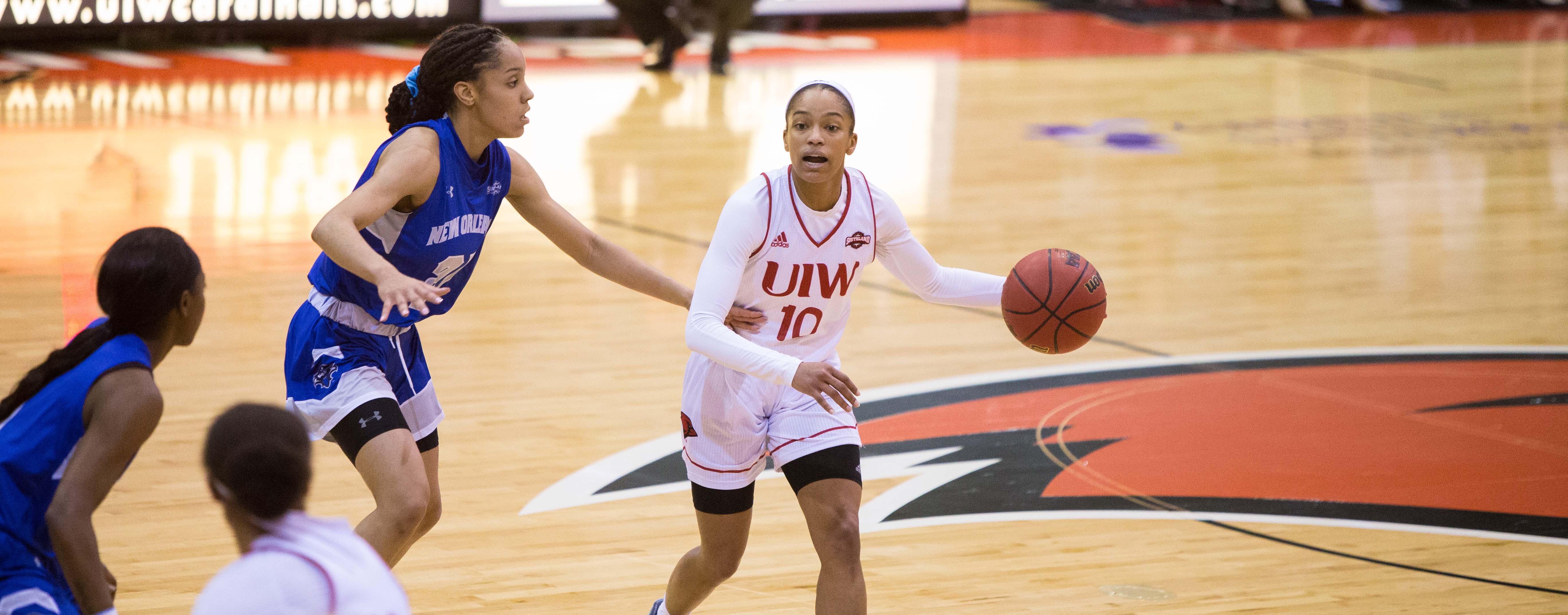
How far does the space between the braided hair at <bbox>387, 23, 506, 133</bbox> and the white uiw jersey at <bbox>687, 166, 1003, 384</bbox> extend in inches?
26.0

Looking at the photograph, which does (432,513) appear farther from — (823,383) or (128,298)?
(128,298)

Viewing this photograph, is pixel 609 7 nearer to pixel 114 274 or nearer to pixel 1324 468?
pixel 1324 468

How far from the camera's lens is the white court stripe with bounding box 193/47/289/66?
13656 mm

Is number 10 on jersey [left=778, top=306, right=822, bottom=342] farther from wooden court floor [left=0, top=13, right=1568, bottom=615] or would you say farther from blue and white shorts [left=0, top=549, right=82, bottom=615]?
blue and white shorts [left=0, top=549, right=82, bottom=615]

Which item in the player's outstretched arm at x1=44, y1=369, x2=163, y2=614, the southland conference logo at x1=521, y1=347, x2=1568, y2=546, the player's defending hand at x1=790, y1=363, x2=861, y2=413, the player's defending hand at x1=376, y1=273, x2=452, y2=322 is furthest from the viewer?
the southland conference logo at x1=521, y1=347, x2=1568, y2=546

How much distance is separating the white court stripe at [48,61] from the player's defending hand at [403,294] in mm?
10977

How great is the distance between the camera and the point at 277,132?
10.9m

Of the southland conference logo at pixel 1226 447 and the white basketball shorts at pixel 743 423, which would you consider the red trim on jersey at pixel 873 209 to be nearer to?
the white basketball shorts at pixel 743 423

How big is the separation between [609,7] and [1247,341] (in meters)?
9.97

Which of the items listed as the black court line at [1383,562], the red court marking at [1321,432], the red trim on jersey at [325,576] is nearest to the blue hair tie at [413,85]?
the red trim on jersey at [325,576]

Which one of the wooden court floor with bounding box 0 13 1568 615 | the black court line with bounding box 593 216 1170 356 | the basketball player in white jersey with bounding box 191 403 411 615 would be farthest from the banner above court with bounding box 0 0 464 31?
the basketball player in white jersey with bounding box 191 403 411 615

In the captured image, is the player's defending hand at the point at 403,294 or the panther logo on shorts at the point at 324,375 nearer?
the player's defending hand at the point at 403,294

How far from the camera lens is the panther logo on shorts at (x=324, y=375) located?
11.6 ft

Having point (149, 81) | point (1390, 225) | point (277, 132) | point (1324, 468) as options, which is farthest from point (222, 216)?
point (1390, 225)
